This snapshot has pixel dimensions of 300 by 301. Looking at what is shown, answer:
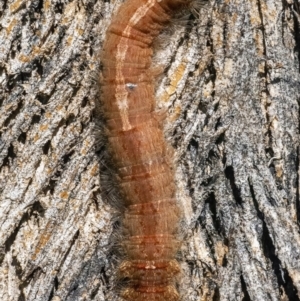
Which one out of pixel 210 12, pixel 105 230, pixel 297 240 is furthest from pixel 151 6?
pixel 297 240

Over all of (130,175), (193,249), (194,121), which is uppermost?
(194,121)

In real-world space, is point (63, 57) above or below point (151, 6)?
below

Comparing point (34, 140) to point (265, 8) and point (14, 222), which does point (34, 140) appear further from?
point (265, 8)
